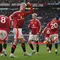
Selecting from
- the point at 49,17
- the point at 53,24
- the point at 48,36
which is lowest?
the point at 49,17

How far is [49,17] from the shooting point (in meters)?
41.5

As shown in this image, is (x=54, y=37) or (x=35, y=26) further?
(x=35, y=26)

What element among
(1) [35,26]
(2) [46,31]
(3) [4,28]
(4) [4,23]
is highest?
(4) [4,23]

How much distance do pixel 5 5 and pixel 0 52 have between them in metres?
28.8

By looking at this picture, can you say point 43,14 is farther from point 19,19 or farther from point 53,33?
point 19,19

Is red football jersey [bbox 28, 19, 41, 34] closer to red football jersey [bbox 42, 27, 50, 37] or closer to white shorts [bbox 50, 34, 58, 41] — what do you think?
red football jersey [bbox 42, 27, 50, 37]

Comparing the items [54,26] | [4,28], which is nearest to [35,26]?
[54,26]

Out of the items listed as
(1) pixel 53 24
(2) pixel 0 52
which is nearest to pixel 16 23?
(2) pixel 0 52

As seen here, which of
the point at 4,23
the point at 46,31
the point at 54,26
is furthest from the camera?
the point at 46,31

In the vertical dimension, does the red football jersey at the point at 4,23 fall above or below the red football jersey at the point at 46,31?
above

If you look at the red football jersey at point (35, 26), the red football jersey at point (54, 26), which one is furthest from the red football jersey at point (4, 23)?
the red football jersey at point (54, 26)

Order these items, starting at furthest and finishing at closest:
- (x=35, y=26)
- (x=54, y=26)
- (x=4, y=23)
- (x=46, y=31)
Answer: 1. (x=46, y=31)
2. (x=35, y=26)
3. (x=54, y=26)
4. (x=4, y=23)

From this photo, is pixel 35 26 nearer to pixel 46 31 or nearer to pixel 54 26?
pixel 54 26

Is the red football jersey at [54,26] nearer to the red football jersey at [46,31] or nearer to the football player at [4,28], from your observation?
the red football jersey at [46,31]
